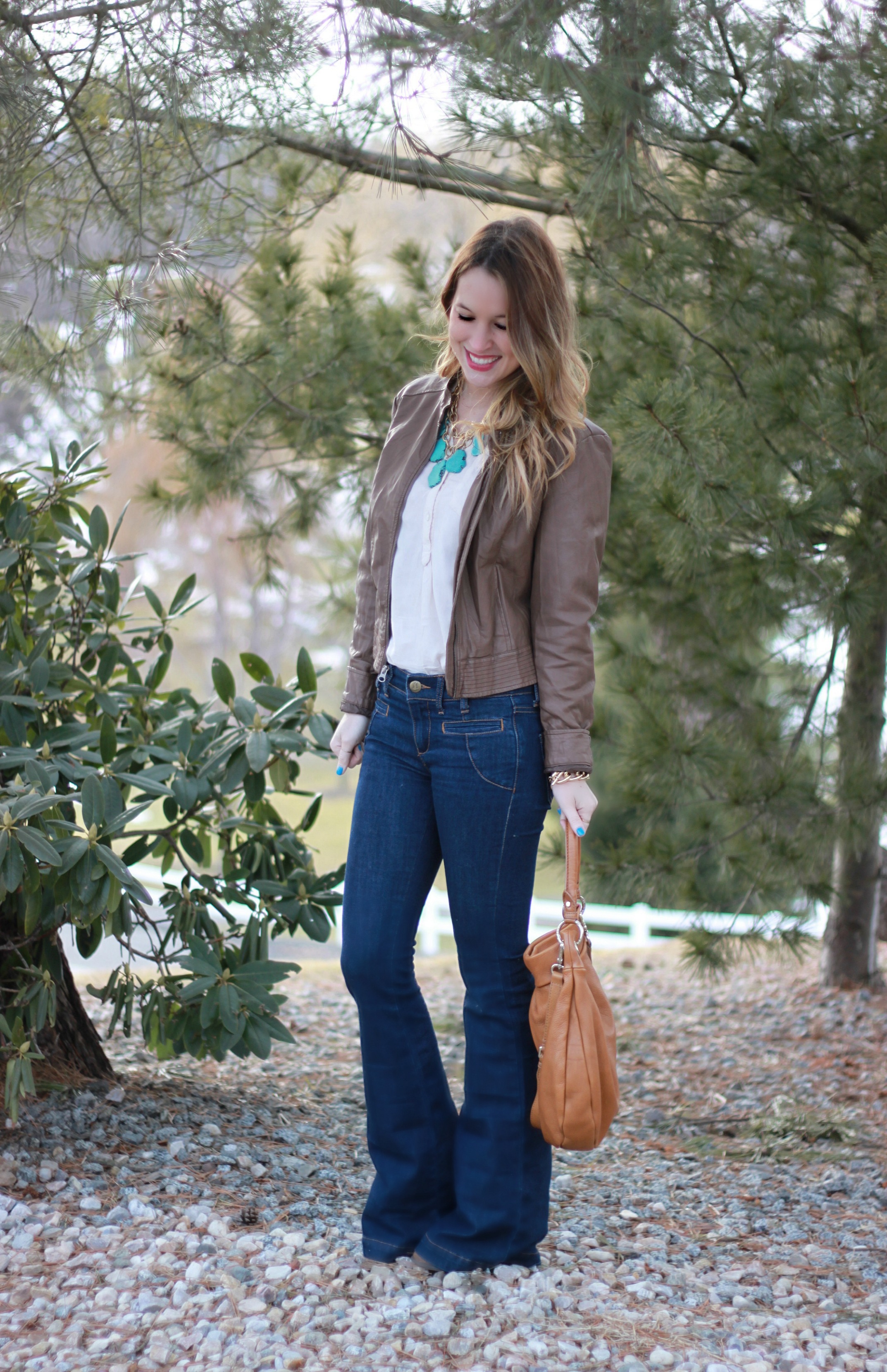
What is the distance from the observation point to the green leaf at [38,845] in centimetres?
177

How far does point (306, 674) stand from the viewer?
2367 millimetres

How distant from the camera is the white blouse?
1.65 m

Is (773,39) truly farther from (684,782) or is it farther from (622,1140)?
(622,1140)

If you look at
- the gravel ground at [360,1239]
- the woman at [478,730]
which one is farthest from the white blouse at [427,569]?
the gravel ground at [360,1239]

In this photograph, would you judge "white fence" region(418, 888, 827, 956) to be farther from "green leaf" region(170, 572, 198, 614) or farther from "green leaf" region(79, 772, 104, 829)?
"green leaf" region(79, 772, 104, 829)

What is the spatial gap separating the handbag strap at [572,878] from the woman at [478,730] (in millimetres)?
30

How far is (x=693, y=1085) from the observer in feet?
9.53

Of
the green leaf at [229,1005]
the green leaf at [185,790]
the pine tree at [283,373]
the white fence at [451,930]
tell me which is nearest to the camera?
the green leaf at [229,1005]

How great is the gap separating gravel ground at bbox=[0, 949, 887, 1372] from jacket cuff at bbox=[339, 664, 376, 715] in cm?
81

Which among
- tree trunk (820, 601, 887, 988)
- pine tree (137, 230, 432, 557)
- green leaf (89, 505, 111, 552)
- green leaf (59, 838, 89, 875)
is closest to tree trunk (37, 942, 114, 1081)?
green leaf (59, 838, 89, 875)

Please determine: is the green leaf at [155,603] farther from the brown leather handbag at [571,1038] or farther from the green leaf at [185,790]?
the brown leather handbag at [571,1038]

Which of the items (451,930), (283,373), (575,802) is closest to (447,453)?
(575,802)

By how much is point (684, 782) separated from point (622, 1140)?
884mm

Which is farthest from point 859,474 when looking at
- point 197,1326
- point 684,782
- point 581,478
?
point 197,1326
